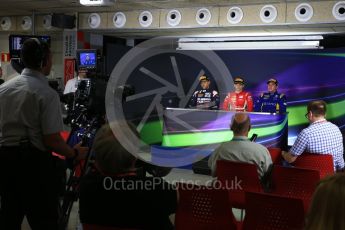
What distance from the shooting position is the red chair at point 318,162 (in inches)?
137

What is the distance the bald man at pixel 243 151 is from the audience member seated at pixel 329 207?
2.04 m

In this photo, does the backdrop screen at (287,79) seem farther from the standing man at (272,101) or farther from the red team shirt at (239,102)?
the red team shirt at (239,102)

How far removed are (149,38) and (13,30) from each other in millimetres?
3300

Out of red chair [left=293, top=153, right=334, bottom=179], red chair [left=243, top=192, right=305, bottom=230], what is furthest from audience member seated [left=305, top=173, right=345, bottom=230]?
red chair [left=293, top=153, right=334, bottom=179]

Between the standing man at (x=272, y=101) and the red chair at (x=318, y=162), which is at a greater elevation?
the standing man at (x=272, y=101)

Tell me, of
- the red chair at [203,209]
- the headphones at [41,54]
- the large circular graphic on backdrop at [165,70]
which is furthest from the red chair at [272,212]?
the large circular graphic on backdrop at [165,70]

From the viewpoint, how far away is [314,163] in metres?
3.59

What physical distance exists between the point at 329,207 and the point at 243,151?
6.96ft

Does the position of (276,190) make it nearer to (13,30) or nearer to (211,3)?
(211,3)

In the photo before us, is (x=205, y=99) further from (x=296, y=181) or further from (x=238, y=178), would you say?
(x=296, y=181)

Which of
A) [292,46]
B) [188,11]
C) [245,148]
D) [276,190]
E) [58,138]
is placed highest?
[188,11]

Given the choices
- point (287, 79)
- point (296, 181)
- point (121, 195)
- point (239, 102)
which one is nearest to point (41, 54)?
point (121, 195)

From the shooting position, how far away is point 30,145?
217 cm

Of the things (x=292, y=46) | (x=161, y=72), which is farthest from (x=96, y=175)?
(x=161, y=72)
